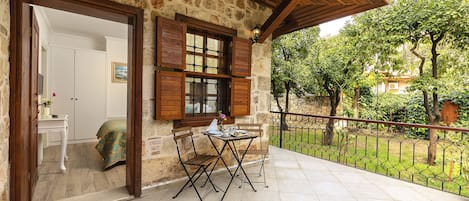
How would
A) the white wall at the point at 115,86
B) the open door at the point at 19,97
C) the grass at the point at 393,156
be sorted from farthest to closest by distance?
the white wall at the point at 115,86
the grass at the point at 393,156
the open door at the point at 19,97

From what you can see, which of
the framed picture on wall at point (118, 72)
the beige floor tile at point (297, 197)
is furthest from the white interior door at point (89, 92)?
the beige floor tile at point (297, 197)

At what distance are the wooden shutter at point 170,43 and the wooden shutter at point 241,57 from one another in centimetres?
83

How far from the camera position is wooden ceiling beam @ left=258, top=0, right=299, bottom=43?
3016 millimetres

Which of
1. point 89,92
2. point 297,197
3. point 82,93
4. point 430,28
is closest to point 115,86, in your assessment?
point 89,92

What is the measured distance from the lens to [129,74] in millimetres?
2545

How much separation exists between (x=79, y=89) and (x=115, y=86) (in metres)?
0.78

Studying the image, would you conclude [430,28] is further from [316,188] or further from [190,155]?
[190,155]

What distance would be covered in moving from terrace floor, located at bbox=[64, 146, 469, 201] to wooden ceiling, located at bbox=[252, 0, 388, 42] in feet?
7.30

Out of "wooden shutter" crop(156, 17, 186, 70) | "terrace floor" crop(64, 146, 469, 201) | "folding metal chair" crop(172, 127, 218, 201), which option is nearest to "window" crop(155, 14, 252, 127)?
"wooden shutter" crop(156, 17, 186, 70)

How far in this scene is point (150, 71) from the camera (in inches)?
104

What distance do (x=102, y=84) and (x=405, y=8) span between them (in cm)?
680

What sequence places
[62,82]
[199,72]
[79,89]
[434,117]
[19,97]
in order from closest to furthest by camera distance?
[19,97] → [199,72] → [434,117] → [62,82] → [79,89]

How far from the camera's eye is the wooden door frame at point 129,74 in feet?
6.00

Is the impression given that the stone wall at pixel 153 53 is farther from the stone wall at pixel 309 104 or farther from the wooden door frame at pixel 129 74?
the stone wall at pixel 309 104
